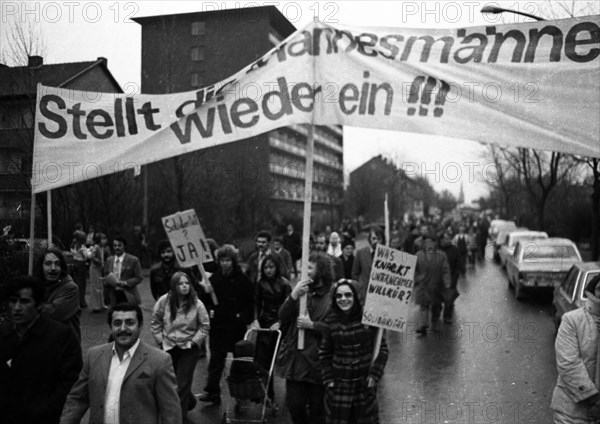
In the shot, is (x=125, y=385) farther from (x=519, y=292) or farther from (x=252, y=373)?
(x=519, y=292)

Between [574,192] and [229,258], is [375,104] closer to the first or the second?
[229,258]

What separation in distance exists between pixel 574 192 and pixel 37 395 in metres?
44.8

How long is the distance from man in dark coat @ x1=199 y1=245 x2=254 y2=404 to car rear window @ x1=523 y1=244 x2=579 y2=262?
11743mm

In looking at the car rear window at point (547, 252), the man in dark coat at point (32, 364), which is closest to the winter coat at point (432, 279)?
the car rear window at point (547, 252)

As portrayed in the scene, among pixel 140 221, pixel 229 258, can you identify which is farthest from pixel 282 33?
pixel 229 258

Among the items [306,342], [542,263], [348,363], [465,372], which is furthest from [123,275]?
[542,263]

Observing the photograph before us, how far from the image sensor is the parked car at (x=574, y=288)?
1071 centimetres

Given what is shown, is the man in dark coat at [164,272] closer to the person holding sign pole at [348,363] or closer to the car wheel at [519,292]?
the person holding sign pole at [348,363]

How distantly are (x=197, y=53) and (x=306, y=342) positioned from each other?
68006 millimetres

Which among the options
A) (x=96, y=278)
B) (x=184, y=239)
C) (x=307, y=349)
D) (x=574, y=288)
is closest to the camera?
(x=307, y=349)

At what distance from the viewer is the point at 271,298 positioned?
7.98 metres

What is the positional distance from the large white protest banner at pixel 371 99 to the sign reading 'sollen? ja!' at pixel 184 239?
2.89m

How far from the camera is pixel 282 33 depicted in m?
75.2

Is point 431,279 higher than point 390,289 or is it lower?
lower
